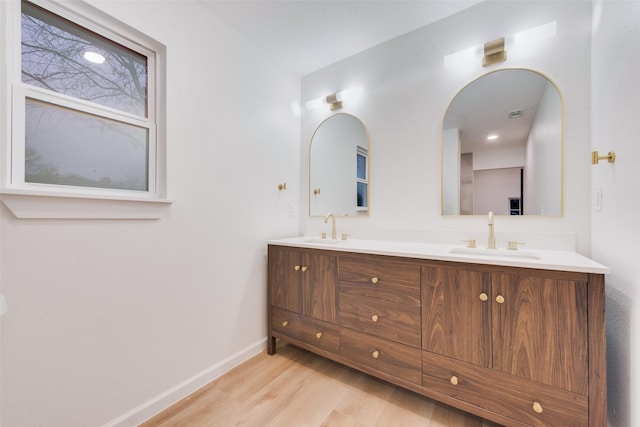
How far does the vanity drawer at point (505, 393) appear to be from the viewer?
1003mm

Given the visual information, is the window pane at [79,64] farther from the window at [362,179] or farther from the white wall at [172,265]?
the window at [362,179]

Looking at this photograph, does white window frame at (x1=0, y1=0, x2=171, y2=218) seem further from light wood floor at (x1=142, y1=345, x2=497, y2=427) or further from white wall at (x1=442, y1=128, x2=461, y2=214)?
white wall at (x1=442, y1=128, x2=461, y2=214)

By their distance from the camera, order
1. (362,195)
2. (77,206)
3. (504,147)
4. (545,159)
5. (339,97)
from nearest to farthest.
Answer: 1. (77,206)
2. (545,159)
3. (504,147)
4. (362,195)
5. (339,97)

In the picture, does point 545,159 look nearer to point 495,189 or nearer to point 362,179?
point 495,189

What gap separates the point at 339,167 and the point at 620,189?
1.68m

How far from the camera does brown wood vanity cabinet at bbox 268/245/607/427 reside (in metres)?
0.99

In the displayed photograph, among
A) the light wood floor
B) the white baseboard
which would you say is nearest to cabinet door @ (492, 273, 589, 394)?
the light wood floor

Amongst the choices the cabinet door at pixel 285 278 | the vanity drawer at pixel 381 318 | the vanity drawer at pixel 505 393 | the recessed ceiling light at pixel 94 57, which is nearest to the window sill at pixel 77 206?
the recessed ceiling light at pixel 94 57

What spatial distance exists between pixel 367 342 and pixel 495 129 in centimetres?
158

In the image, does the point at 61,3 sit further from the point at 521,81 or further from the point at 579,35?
the point at 579,35

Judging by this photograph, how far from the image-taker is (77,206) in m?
1.14

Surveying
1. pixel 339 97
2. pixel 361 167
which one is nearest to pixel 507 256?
pixel 361 167

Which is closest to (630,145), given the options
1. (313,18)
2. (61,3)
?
(313,18)

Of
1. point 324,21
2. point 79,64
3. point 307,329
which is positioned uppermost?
point 324,21
